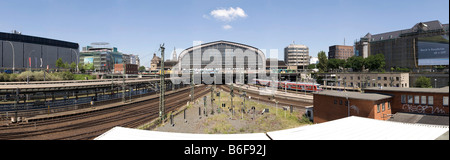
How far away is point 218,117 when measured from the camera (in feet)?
120

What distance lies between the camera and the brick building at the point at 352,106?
23.2 m

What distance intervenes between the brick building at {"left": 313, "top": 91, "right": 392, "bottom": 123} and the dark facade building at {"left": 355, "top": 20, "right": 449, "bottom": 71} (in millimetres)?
54984

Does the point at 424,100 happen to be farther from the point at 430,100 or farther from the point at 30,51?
the point at 30,51

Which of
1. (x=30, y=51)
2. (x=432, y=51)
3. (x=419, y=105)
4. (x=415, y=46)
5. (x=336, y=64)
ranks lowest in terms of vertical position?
(x=419, y=105)

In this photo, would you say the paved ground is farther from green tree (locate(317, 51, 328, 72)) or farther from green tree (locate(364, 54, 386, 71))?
green tree (locate(317, 51, 328, 72))

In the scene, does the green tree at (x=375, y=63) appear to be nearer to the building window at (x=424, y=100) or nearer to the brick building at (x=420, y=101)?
Answer: the brick building at (x=420, y=101)

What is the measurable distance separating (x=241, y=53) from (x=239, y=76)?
1743 cm

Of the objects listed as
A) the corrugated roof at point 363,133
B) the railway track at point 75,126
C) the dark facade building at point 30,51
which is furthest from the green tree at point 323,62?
the dark facade building at point 30,51

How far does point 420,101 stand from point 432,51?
65010 millimetres

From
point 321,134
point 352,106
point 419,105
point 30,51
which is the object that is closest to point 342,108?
point 352,106

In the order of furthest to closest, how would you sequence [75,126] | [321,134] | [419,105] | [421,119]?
[75,126]
[419,105]
[421,119]
[321,134]

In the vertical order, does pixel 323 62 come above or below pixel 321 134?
above

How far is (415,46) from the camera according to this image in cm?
7825

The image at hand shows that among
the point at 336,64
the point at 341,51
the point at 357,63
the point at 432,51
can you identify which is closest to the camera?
the point at 432,51
